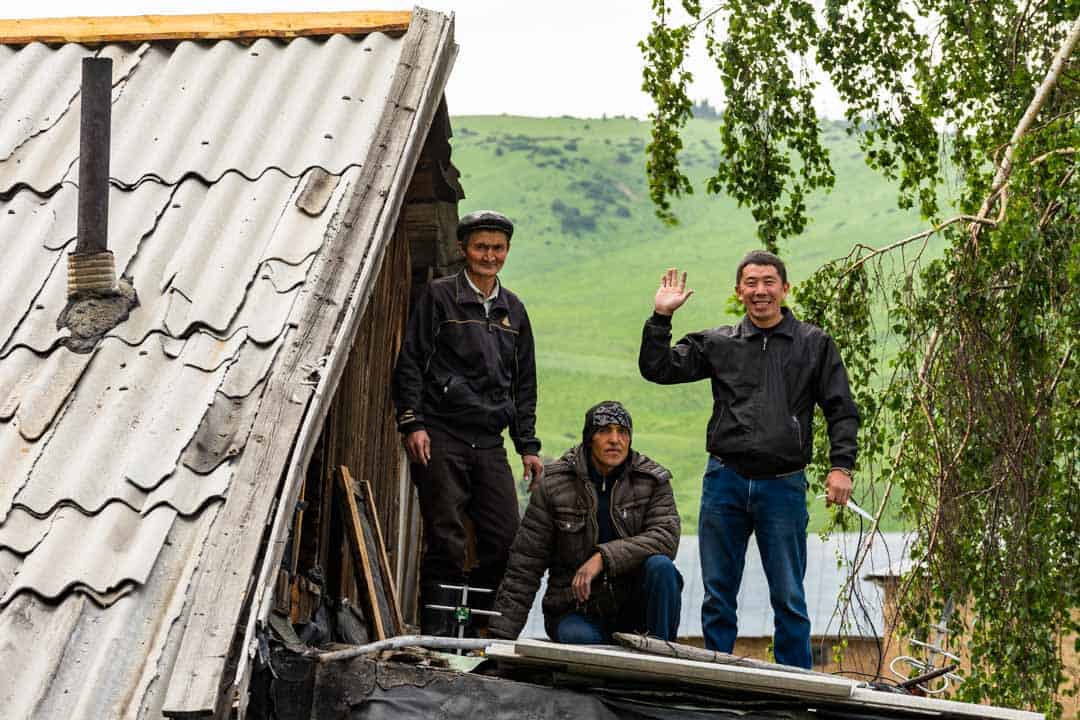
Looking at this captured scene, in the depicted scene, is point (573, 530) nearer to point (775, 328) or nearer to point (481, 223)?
point (775, 328)

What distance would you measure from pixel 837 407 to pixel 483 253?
1557 millimetres

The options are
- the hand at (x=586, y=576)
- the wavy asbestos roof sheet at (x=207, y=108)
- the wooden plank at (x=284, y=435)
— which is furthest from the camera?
the hand at (x=586, y=576)

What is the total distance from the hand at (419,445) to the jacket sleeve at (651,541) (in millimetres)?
785

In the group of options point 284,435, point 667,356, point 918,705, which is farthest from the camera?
point 667,356

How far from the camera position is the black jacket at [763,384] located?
6.39 meters

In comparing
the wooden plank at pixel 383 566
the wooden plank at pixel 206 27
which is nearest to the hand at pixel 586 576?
the wooden plank at pixel 383 566

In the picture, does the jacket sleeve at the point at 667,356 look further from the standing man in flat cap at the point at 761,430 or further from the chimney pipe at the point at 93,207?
the chimney pipe at the point at 93,207

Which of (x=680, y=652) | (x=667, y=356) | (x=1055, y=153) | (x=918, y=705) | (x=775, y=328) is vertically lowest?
(x=918, y=705)

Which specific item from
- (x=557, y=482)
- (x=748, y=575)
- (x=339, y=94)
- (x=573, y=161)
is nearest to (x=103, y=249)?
(x=339, y=94)

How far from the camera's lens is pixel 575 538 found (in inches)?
249

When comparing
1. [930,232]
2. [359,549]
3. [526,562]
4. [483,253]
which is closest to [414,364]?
[483,253]

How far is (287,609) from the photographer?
555 centimetres

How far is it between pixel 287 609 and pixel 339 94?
182 centimetres

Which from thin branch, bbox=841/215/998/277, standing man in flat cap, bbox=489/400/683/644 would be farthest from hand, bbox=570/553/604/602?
thin branch, bbox=841/215/998/277
